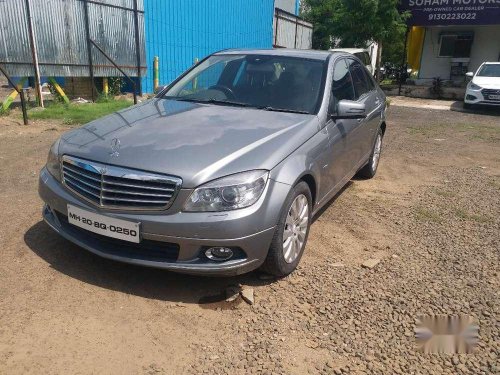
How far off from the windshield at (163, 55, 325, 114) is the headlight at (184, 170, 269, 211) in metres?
1.21

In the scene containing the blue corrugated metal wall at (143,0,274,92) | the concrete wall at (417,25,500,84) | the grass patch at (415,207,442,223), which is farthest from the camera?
the concrete wall at (417,25,500,84)

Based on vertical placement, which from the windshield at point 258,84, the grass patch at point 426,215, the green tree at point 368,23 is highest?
the green tree at point 368,23

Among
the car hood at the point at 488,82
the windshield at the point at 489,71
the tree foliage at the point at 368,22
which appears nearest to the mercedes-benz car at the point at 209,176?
the car hood at the point at 488,82

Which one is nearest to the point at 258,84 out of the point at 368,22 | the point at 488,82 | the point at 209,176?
the point at 209,176

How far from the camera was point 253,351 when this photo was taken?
2.51m

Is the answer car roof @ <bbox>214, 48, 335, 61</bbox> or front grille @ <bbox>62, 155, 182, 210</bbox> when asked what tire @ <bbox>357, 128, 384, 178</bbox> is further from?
front grille @ <bbox>62, 155, 182, 210</bbox>

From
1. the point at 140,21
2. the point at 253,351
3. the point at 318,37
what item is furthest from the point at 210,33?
the point at 318,37

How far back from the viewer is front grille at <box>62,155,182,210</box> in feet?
8.91

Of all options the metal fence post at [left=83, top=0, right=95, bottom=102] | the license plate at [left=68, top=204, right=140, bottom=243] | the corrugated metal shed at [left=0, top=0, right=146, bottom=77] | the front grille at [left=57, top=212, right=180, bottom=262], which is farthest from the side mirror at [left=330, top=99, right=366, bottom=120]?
the metal fence post at [left=83, top=0, right=95, bottom=102]

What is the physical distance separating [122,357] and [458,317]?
216cm

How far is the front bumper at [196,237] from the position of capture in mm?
2688

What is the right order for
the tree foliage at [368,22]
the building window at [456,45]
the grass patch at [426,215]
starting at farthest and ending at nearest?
the building window at [456,45] < the tree foliage at [368,22] < the grass patch at [426,215]

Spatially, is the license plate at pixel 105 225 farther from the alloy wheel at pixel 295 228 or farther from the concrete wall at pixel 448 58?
the concrete wall at pixel 448 58

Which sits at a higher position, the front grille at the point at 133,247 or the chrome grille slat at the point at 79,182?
the chrome grille slat at the point at 79,182
